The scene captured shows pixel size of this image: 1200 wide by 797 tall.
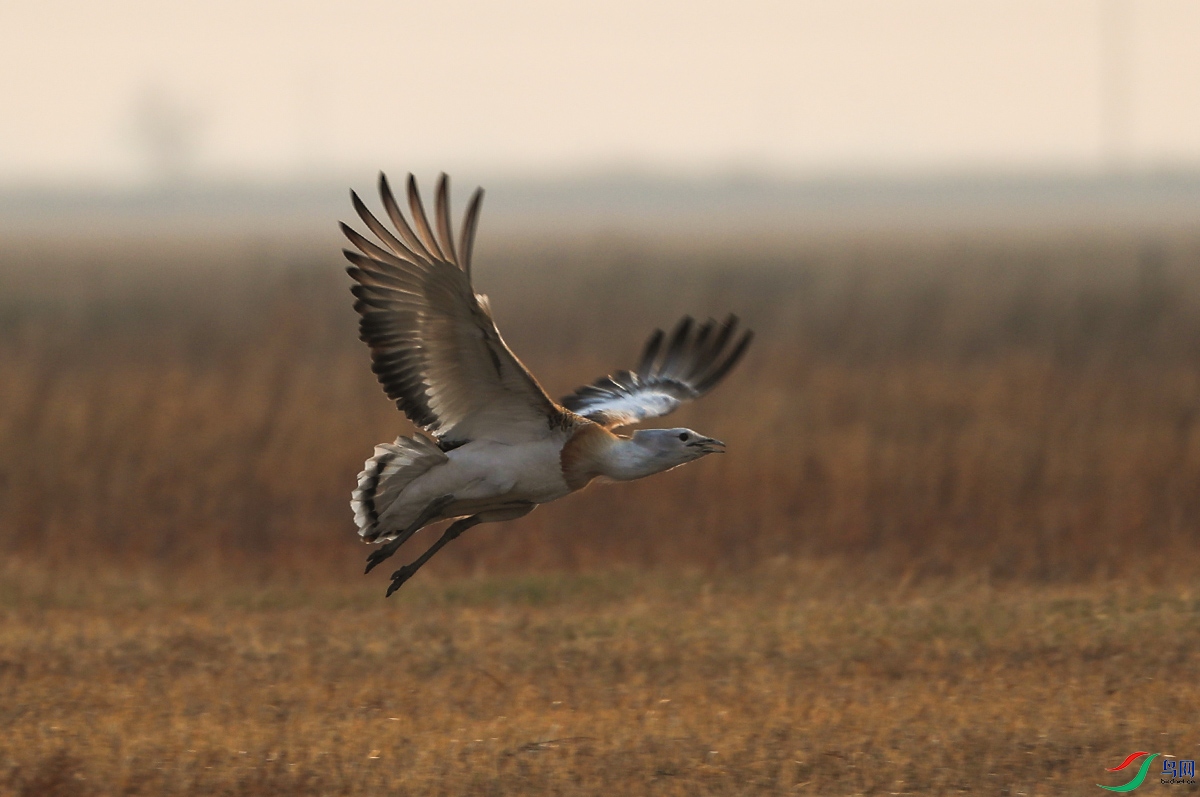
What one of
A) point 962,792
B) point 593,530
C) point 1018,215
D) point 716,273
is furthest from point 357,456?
point 1018,215

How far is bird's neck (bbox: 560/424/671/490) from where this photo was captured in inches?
311

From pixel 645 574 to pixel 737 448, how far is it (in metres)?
2.82

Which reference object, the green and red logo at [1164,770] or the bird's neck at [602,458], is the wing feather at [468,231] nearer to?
the bird's neck at [602,458]

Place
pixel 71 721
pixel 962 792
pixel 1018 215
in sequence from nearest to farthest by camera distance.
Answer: pixel 962 792 < pixel 71 721 < pixel 1018 215

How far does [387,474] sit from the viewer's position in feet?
27.0

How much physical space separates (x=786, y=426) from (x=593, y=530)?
288 cm

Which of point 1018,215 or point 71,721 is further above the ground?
point 1018,215

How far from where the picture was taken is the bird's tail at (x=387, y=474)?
26.8 ft

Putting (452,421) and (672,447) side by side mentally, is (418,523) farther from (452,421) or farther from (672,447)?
(672,447)

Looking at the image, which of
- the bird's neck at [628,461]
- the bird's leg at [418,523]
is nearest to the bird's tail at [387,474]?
A: the bird's leg at [418,523]

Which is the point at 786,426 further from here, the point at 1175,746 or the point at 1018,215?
the point at 1018,215

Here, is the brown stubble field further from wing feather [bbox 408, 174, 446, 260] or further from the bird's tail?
wing feather [bbox 408, 174, 446, 260]

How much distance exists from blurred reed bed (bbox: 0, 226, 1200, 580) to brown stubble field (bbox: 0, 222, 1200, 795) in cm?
4

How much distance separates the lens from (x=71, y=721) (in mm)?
7766
